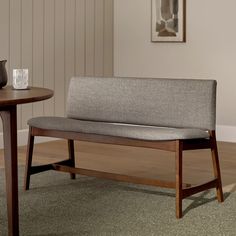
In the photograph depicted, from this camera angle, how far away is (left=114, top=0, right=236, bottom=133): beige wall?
23.3 ft

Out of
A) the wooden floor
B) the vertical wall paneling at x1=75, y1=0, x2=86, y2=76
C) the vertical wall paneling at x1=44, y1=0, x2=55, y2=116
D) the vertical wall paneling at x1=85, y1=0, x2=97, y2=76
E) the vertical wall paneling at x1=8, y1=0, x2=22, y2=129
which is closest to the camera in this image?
the wooden floor

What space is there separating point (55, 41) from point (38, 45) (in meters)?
0.28

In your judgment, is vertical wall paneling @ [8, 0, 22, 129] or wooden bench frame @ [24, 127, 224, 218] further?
vertical wall paneling @ [8, 0, 22, 129]

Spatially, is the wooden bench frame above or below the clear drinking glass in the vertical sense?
below

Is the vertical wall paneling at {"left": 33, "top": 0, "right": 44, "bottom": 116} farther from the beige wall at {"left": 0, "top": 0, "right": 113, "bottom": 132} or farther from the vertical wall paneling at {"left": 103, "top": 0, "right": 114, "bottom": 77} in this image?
the vertical wall paneling at {"left": 103, "top": 0, "right": 114, "bottom": 77}

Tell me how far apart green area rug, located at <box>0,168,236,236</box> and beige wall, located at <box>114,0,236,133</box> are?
2922mm

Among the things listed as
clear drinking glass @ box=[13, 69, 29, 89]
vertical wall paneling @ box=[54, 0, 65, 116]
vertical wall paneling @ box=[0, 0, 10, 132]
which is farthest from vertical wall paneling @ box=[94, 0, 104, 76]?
clear drinking glass @ box=[13, 69, 29, 89]

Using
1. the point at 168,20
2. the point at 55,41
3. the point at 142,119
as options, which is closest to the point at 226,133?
the point at 168,20

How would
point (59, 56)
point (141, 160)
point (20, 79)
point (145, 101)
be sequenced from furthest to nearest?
point (59, 56) → point (141, 160) → point (145, 101) → point (20, 79)

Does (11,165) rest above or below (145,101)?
below

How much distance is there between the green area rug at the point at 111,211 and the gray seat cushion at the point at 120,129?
463 mm

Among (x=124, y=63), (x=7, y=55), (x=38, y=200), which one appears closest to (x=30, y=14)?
(x=7, y=55)

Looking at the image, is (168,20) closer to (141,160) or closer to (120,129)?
(141,160)

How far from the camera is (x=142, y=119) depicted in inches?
175
